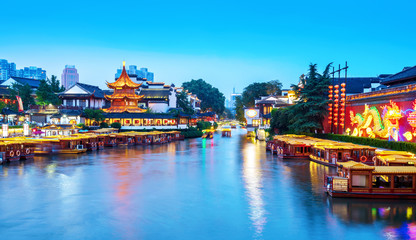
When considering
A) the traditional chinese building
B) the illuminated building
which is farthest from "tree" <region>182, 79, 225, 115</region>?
the illuminated building

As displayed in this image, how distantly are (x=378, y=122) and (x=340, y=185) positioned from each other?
17.5 metres

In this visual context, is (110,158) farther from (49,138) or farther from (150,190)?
(150,190)

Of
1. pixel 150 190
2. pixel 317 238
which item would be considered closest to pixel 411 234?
pixel 317 238

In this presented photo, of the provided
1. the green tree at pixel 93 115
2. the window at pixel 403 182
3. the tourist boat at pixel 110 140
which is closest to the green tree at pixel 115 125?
the green tree at pixel 93 115

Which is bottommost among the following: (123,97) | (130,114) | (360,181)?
(360,181)

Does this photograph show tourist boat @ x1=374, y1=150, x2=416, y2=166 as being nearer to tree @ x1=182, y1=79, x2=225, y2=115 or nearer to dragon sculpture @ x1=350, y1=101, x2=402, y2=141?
dragon sculpture @ x1=350, y1=101, x2=402, y2=141

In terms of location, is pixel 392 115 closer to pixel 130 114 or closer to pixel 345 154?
pixel 345 154

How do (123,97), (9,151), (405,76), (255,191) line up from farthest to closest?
(123,97)
(405,76)
(9,151)
(255,191)

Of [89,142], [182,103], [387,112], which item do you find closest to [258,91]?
[182,103]

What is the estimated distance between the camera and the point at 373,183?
2033 centimetres

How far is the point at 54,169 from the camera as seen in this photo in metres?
31.5

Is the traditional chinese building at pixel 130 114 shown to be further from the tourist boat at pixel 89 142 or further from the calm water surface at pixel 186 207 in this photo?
the calm water surface at pixel 186 207

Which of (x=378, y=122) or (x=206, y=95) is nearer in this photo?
(x=378, y=122)

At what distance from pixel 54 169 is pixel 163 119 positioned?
156ft
